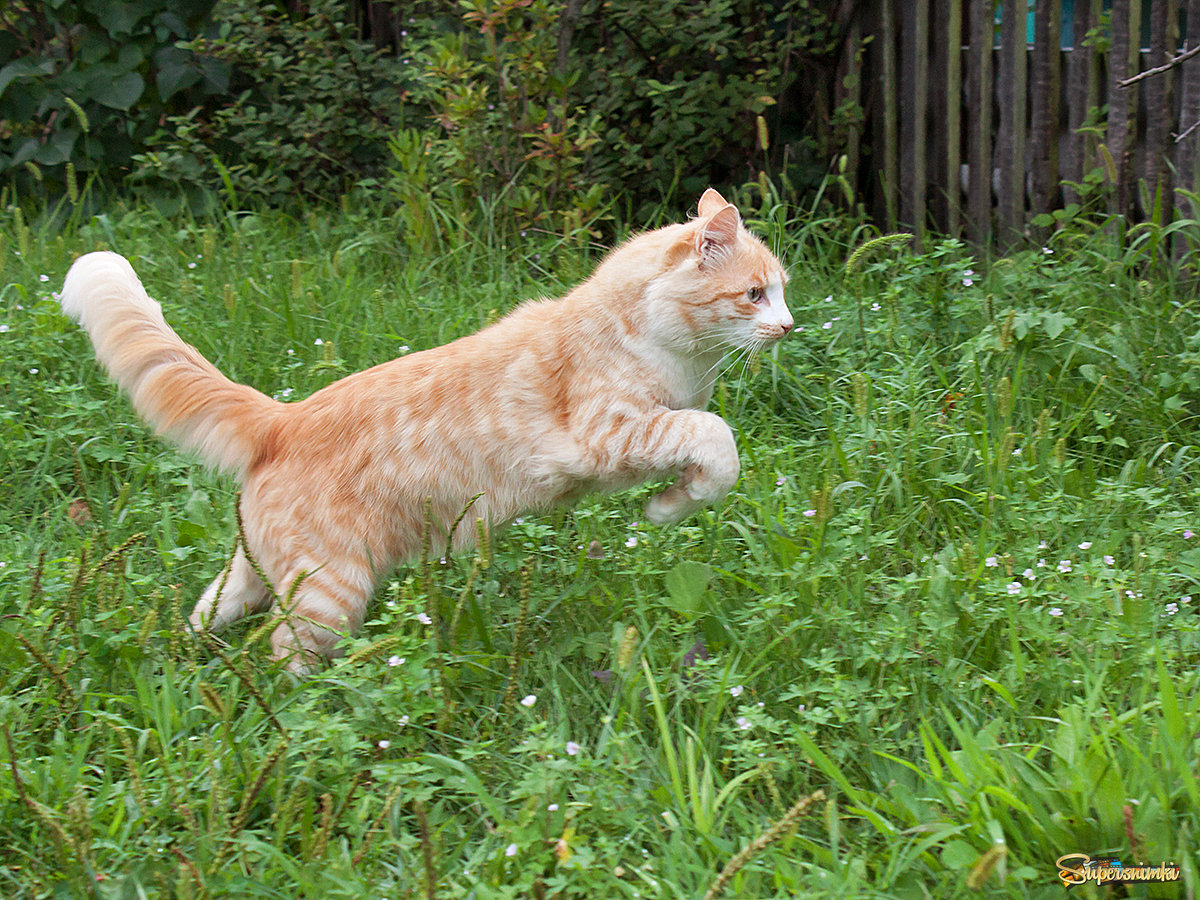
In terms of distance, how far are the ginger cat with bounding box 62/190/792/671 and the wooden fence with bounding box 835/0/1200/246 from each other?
2.25 metres

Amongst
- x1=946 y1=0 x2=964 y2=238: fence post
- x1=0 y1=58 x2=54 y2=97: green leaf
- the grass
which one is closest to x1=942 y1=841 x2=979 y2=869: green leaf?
A: the grass

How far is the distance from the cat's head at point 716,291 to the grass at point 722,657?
0.41m

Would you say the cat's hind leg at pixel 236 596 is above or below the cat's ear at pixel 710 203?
below

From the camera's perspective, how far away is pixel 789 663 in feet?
8.96

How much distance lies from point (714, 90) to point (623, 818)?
4.24 m

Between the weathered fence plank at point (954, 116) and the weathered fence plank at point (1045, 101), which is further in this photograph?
the weathered fence plank at point (954, 116)

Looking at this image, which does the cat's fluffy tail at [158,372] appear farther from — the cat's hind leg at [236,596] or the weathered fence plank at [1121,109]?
the weathered fence plank at [1121,109]

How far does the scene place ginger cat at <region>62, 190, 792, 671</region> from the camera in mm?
2949

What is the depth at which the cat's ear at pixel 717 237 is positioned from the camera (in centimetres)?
316

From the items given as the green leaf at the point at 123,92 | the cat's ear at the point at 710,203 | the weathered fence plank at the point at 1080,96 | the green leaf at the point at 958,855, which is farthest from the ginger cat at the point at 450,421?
the green leaf at the point at 123,92

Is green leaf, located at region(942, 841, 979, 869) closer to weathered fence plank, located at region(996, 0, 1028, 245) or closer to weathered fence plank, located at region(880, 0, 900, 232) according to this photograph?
weathered fence plank, located at region(996, 0, 1028, 245)

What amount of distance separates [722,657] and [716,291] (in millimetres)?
1053
